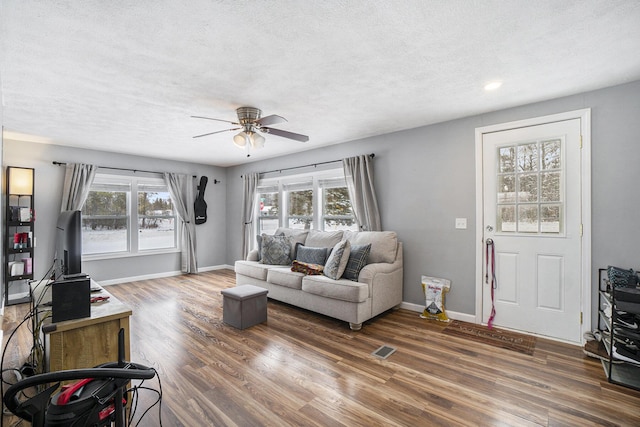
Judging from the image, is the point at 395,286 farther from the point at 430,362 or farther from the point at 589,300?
the point at 589,300

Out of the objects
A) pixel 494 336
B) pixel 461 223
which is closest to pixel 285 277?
pixel 461 223

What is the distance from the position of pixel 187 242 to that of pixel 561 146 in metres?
6.29

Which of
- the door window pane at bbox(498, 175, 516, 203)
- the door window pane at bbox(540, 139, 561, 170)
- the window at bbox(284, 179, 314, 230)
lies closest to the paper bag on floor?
the door window pane at bbox(498, 175, 516, 203)

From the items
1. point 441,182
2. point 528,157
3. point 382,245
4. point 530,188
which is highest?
point 528,157

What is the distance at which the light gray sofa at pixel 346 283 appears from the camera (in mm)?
3357

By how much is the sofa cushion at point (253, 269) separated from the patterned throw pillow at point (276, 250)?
0.12 m

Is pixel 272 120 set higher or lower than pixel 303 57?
lower

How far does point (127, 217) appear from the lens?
5.64 m

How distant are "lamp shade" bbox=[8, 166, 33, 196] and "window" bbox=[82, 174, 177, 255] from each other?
0.88m

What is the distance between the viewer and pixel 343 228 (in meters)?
4.93

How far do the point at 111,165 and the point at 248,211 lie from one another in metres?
2.57

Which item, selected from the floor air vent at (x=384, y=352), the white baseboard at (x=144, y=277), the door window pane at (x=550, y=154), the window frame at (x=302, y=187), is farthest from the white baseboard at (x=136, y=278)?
the door window pane at (x=550, y=154)

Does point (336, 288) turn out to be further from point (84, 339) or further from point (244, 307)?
point (84, 339)

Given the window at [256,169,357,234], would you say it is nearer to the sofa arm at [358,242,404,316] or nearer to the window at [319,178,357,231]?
the window at [319,178,357,231]
